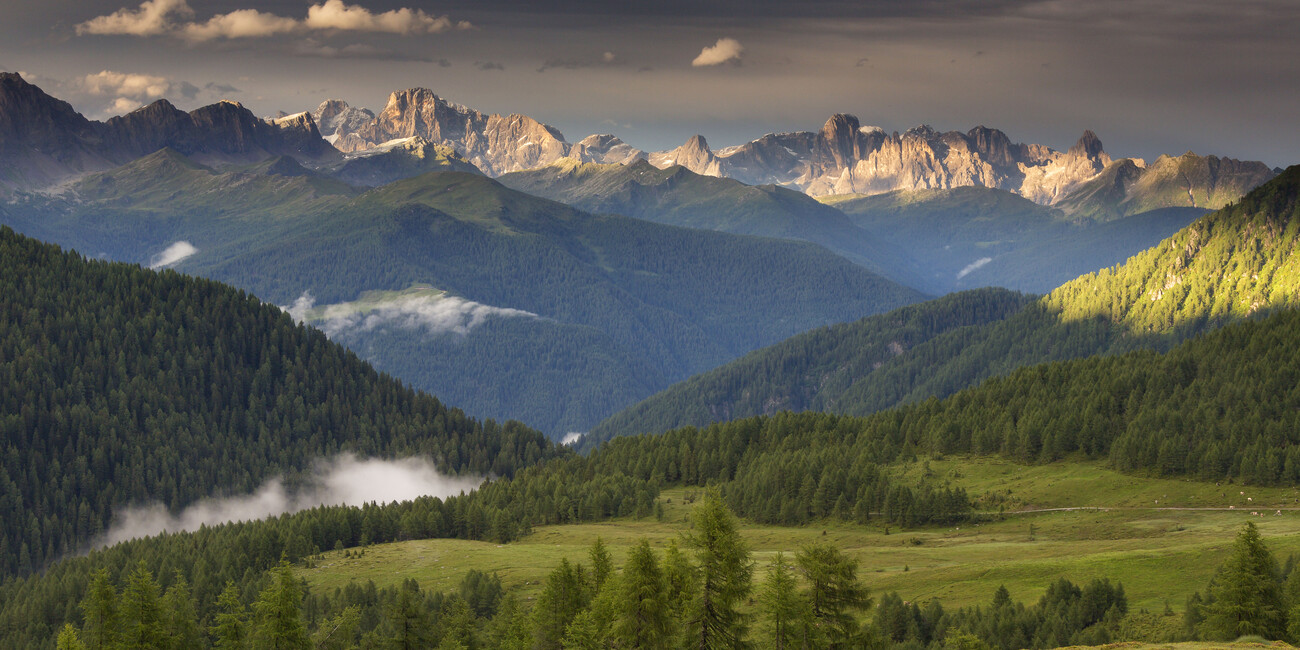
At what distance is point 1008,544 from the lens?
14000cm

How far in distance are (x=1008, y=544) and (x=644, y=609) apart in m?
84.3

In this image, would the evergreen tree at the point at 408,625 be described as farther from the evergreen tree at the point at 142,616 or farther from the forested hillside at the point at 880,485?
the forested hillside at the point at 880,485

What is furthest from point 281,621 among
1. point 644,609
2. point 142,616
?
point 644,609

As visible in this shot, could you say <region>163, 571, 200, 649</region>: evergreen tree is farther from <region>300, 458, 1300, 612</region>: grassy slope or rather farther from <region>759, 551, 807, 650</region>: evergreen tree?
<region>759, 551, 807, 650</region>: evergreen tree

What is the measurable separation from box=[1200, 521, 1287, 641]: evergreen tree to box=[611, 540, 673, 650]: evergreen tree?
4349cm

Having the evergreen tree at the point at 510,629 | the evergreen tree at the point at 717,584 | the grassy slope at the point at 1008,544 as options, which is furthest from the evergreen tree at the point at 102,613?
the evergreen tree at the point at 717,584

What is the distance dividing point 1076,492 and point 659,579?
118 m

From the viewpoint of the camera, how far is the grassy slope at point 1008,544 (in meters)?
109

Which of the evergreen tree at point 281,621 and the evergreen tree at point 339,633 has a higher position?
the evergreen tree at point 281,621

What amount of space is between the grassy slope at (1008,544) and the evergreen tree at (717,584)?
42.7 m

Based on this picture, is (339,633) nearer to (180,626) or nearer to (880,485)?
(180,626)

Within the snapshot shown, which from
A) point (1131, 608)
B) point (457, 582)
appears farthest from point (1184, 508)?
point (457, 582)

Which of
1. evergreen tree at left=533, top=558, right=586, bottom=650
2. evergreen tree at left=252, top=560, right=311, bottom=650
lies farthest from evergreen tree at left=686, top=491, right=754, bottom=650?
evergreen tree at left=252, top=560, right=311, bottom=650

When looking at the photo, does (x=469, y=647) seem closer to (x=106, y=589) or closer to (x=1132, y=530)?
(x=106, y=589)
